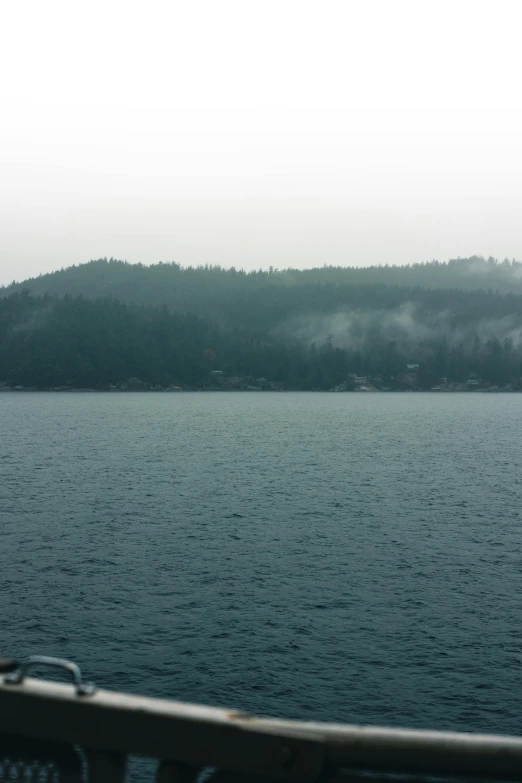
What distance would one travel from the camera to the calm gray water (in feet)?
89.6

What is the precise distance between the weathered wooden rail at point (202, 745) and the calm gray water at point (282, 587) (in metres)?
21.6

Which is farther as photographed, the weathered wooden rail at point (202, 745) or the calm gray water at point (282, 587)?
the calm gray water at point (282, 587)

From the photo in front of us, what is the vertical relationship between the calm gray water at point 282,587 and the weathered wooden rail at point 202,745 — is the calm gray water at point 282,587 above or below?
below

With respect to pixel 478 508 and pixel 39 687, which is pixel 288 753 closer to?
pixel 39 687

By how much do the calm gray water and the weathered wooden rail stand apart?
70.9 ft

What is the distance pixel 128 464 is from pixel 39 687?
334 ft

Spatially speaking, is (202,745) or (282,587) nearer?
(202,745)

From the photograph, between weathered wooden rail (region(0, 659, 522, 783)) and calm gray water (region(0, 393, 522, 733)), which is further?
calm gray water (region(0, 393, 522, 733))

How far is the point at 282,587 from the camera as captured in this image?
40594 mm

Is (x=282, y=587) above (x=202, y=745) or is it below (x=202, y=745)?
below

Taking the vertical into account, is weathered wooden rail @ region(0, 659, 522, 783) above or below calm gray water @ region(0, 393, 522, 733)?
above

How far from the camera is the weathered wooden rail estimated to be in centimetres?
491

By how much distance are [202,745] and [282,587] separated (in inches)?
1441

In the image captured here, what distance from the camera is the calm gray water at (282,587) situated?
2730cm
